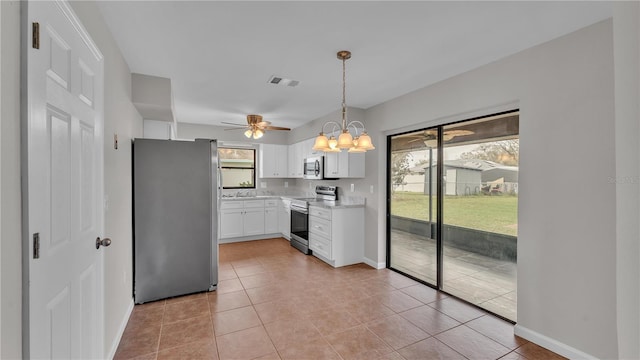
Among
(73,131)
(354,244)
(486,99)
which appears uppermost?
(486,99)

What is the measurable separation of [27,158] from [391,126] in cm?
364

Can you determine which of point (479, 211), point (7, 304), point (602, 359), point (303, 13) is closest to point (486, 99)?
point (479, 211)

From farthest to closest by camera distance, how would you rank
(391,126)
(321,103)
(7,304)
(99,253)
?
(321,103) < (391,126) < (99,253) < (7,304)

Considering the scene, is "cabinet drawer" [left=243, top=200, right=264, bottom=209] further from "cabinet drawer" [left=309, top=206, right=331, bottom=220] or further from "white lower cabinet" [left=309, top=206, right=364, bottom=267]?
"white lower cabinet" [left=309, top=206, right=364, bottom=267]

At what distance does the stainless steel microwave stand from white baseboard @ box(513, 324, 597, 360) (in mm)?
3386

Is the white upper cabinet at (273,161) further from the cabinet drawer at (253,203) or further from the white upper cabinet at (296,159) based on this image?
the cabinet drawer at (253,203)

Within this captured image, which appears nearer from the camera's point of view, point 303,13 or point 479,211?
point 303,13

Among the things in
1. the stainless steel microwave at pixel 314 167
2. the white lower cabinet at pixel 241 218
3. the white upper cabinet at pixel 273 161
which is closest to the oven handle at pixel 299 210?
the stainless steel microwave at pixel 314 167

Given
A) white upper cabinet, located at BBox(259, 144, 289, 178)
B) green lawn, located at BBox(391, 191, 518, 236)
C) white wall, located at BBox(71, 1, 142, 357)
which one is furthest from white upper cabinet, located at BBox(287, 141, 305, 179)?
white wall, located at BBox(71, 1, 142, 357)

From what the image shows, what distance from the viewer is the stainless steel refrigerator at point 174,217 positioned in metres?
3.02

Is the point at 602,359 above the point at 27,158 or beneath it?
beneath

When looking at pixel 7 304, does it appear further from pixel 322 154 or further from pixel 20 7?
pixel 322 154

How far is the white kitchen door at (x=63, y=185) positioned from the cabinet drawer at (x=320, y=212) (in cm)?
289

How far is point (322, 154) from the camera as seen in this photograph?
502cm
